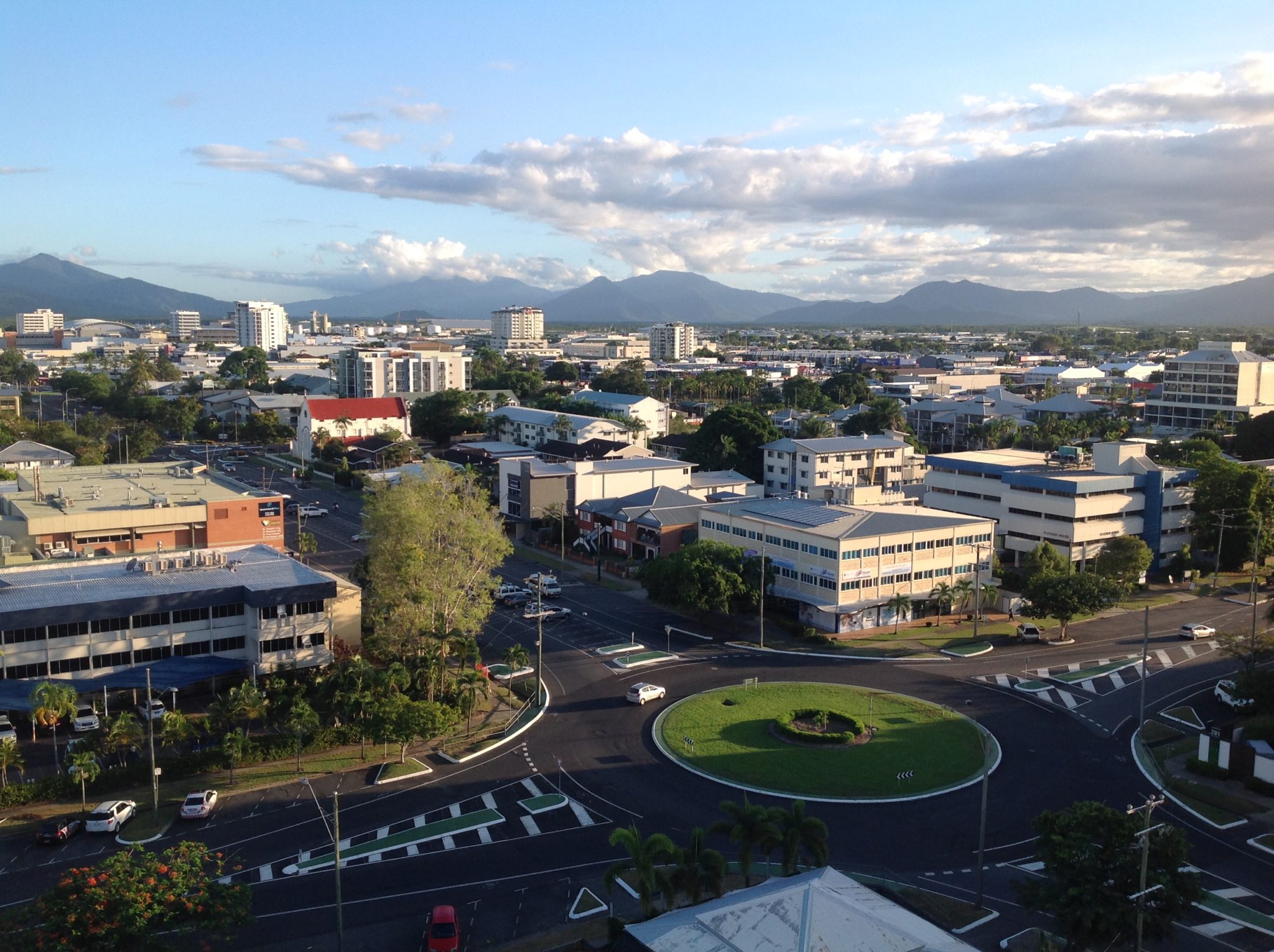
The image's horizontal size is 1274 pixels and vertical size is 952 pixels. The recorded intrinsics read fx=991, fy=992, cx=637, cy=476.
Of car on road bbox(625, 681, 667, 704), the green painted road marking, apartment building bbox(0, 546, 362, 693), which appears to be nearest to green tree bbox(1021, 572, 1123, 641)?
car on road bbox(625, 681, 667, 704)

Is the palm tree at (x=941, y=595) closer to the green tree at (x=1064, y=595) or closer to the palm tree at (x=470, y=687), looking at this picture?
the green tree at (x=1064, y=595)

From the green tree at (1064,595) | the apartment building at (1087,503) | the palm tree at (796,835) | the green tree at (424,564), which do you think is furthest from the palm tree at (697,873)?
the apartment building at (1087,503)

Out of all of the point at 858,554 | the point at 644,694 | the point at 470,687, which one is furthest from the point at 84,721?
the point at 858,554

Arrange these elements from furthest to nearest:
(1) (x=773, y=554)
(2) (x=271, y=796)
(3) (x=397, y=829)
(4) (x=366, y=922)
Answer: (1) (x=773, y=554) < (2) (x=271, y=796) < (3) (x=397, y=829) < (4) (x=366, y=922)

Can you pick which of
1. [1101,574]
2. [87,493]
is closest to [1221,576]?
[1101,574]

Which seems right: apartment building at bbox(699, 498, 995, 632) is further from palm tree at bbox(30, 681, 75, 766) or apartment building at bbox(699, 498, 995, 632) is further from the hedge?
palm tree at bbox(30, 681, 75, 766)

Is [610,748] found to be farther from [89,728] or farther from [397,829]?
[89,728]

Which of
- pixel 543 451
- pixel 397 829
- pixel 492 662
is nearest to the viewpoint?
pixel 397 829
